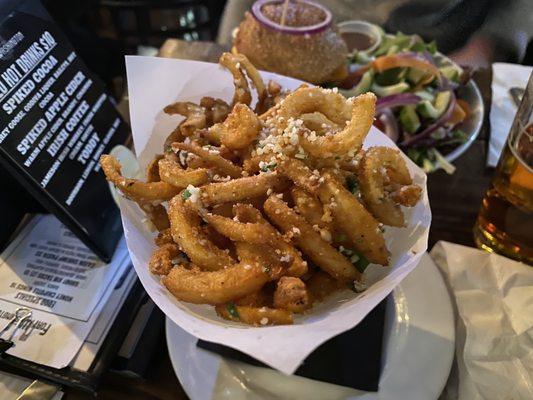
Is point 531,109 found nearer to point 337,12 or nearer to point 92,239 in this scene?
point 92,239

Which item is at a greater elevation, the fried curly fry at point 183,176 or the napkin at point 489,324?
the fried curly fry at point 183,176

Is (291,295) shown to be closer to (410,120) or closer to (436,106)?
(410,120)

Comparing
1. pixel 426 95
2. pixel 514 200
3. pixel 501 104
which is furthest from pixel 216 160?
pixel 501 104

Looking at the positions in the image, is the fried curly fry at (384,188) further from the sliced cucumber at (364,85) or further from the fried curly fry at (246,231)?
the sliced cucumber at (364,85)

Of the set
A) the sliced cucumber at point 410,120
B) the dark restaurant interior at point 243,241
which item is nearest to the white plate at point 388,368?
the dark restaurant interior at point 243,241

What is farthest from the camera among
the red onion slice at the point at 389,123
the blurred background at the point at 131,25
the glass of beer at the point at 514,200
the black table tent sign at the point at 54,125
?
the blurred background at the point at 131,25

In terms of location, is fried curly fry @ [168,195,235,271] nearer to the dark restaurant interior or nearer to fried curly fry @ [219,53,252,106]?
the dark restaurant interior

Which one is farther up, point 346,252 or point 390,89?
point 346,252

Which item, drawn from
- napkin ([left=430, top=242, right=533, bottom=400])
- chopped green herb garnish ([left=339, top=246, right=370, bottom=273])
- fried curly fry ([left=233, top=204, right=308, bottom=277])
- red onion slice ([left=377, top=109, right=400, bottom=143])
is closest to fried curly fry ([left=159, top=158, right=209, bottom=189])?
fried curly fry ([left=233, top=204, right=308, bottom=277])
